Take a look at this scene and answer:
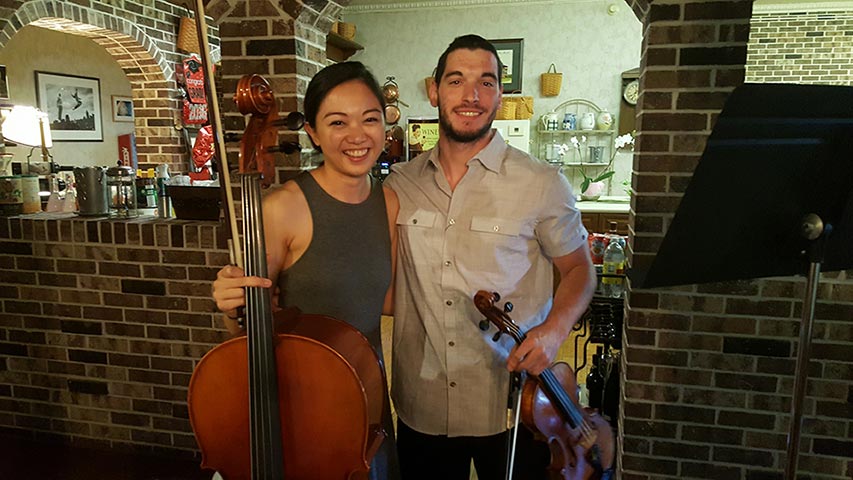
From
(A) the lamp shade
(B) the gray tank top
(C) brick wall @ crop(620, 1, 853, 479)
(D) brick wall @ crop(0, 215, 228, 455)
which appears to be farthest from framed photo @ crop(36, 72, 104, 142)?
(C) brick wall @ crop(620, 1, 853, 479)

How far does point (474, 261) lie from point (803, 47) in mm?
6507

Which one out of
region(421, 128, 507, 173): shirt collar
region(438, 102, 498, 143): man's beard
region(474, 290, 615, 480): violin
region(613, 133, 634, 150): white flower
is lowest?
region(474, 290, 615, 480): violin

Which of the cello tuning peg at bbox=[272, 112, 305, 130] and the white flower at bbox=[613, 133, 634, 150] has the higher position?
the white flower at bbox=[613, 133, 634, 150]

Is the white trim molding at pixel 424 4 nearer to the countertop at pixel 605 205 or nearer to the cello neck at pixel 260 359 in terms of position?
the countertop at pixel 605 205

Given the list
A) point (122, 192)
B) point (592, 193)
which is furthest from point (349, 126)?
point (592, 193)

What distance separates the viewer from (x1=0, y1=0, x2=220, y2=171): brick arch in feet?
12.9

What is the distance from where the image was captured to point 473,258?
4.73 ft

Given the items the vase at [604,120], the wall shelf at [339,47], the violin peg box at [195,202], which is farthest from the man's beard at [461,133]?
the vase at [604,120]

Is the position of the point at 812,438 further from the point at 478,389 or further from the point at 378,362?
the point at 378,362

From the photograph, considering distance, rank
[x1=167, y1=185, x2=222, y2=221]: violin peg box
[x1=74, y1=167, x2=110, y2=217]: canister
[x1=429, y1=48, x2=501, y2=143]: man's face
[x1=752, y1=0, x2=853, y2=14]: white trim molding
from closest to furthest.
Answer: [x1=429, y1=48, x2=501, y2=143]: man's face
[x1=167, y1=185, x2=222, y2=221]: violin peg box
[x1=74, y1=167, x2=110, y2=217]: canister
[x1=752, y1=0, x2=853, y2=14]: white trim molding

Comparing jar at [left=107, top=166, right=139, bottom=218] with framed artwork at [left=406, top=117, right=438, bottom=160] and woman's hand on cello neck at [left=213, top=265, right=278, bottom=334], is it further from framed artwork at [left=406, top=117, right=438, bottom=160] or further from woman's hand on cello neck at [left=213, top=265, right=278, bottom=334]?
framed artwork at [left=406, top=117, right=438, bottom=160]

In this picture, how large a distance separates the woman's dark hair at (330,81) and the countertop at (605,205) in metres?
3.86

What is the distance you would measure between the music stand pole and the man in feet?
1.51

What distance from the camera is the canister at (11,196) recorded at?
2.56 metres
